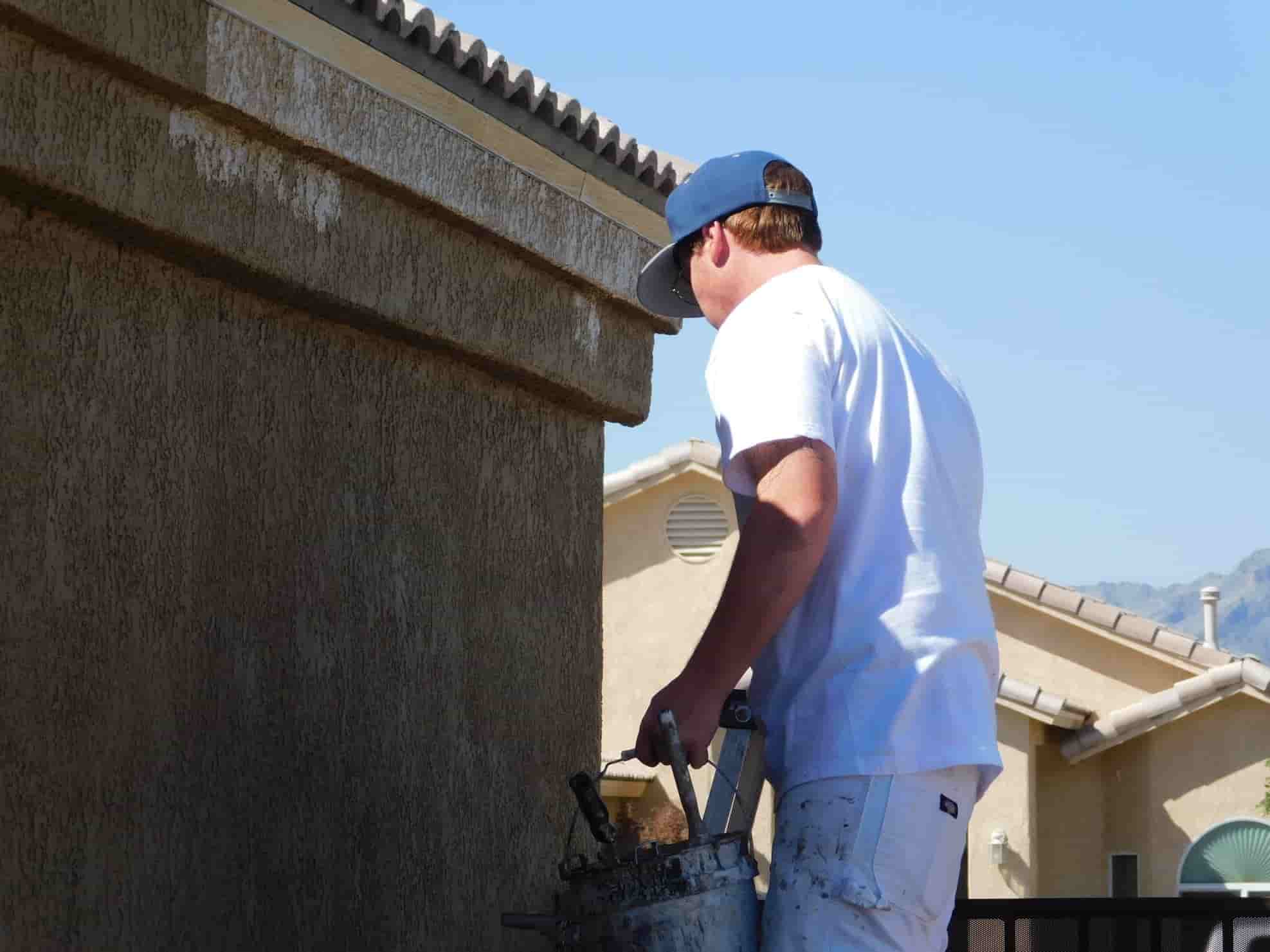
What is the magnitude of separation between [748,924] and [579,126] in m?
2.60

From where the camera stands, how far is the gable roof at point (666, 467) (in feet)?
65.3

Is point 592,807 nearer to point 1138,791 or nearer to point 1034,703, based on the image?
point 1034,703

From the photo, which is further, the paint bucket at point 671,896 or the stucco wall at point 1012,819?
the stucco wall at point 1012,819

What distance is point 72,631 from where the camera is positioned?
303 centimetres

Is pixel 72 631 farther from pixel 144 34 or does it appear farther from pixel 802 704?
pixel 802 704

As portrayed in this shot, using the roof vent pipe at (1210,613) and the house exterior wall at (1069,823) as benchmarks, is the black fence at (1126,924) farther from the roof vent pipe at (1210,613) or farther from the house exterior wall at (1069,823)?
the roof vent pipe at (1210,613)

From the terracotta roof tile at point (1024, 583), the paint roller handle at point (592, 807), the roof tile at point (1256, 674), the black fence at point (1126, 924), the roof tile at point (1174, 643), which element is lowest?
the black fence at point (1126, 924)

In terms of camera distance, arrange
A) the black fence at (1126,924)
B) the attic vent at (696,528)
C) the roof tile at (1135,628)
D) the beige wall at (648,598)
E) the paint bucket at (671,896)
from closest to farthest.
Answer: the paint bucket at (671,896), the black fence at (1126,924), the roof tile at (1135,628), the beige wall at (648,598), the attic vent at (696,528)

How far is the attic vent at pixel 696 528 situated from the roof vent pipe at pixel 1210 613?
6963 millimetres

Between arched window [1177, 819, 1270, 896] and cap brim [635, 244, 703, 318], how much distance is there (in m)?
15.8

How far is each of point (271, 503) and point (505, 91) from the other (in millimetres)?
1353

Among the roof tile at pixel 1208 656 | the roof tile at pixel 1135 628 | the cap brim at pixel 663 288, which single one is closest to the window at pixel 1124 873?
the roof tile at pixel 1208 656

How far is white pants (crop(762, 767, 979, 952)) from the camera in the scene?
245 cm

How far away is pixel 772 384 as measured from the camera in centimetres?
257
